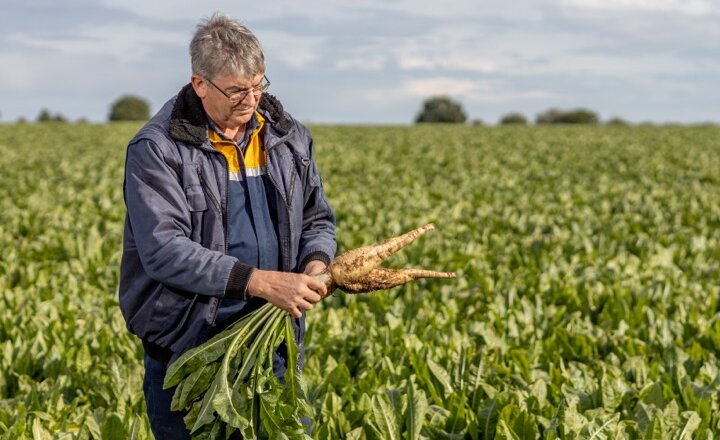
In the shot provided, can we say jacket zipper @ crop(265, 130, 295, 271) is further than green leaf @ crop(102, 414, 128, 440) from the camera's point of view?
No

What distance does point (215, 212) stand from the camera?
3.07 meters

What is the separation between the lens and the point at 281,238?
128 inches

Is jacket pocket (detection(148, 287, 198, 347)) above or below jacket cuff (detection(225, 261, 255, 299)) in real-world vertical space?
below

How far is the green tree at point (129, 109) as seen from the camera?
92062 mm

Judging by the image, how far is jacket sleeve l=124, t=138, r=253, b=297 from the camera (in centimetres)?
285

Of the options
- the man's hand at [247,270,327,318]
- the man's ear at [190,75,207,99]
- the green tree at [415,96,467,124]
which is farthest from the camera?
the green tree at [415,96,467,124]

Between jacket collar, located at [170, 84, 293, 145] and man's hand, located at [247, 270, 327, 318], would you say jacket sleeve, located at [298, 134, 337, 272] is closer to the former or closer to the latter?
jacket collar, located at [170, 84, 293, 145]

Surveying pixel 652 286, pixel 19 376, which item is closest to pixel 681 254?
pixel 652 286

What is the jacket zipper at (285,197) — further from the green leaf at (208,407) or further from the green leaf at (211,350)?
the green leaf at (208,407)

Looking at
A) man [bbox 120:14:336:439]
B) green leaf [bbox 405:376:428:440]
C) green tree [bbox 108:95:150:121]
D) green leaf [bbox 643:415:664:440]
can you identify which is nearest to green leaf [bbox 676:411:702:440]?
green leaf [bbox 643:415:664:440]

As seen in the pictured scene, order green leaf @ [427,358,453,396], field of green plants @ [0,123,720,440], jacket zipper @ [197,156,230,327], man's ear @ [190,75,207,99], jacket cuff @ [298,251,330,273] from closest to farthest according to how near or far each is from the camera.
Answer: man's ear @ [190,75,207,99]
jacket zipper @ [197,156,230,327]
jacket cuff @ [298,251,330,273]
field of green plants @ [0,123,720,440]
green leaf @ [427,358,453,396]

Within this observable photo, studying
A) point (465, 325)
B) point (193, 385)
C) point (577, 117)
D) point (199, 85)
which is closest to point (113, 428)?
point (193, 385)

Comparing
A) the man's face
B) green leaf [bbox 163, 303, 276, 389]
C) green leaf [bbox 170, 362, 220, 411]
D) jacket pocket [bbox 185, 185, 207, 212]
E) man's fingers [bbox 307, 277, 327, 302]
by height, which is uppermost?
the man's face

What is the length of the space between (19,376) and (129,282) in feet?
7.70
